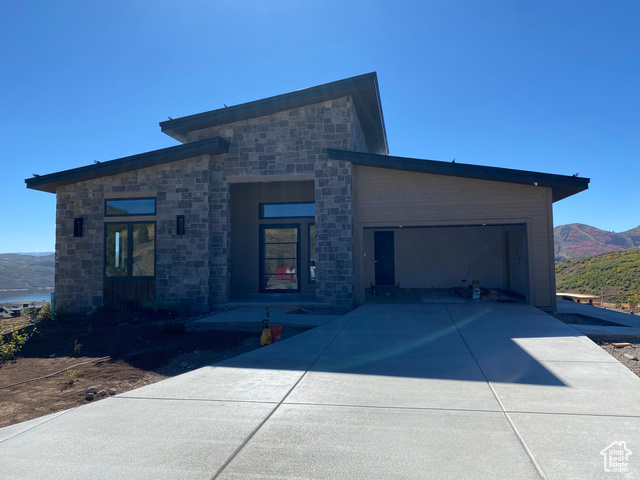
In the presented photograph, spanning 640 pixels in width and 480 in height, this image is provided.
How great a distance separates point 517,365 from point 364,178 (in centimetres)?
765

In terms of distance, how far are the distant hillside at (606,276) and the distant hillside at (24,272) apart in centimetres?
5237

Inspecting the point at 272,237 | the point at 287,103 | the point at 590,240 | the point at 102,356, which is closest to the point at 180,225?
the point at 272,237

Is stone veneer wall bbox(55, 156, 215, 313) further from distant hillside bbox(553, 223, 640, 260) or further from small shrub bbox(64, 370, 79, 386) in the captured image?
distant hillside bbox(553, 223, 640, 260)

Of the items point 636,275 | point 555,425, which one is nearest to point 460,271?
point 555,425

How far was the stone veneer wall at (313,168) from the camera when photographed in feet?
41.0

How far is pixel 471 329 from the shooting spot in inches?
348

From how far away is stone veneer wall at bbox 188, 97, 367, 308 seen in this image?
41.0 ft

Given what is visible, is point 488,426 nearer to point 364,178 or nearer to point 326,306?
point 326,306

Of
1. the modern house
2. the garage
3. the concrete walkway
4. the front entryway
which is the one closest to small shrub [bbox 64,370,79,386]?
the concrete walkway

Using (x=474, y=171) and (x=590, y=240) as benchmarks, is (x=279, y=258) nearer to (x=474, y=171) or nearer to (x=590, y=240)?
(x=474, y=171)

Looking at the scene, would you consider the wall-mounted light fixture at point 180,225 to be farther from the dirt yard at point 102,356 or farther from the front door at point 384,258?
the front door at point 384,258

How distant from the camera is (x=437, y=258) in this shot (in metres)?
17.5

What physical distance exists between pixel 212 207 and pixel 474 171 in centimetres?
795

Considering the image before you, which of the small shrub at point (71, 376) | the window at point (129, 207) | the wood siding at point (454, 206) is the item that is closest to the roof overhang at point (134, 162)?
the window at point (129, 207)
